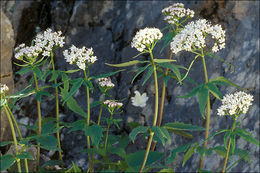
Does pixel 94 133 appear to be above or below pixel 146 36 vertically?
below

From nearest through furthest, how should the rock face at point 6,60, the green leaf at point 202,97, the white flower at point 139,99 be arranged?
the green leaf at point 202,97
the white flower at point 139,99
the rock face at point 6,60

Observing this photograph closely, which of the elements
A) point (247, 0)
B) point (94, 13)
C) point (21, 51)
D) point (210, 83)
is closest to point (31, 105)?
point (94, 13)

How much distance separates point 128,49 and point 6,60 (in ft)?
2.99

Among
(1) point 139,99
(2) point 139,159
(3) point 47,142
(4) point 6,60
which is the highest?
(4) point 6,60

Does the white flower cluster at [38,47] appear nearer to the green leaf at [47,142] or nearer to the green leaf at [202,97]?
the green leaf at [47,142]

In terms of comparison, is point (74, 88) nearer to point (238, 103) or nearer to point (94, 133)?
point (94, 133)

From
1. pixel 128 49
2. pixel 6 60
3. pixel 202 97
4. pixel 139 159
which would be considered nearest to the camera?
pixel 202 97

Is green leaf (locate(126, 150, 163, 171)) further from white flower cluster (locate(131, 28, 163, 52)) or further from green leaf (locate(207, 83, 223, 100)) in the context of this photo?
white flower cluster (locate(131, 28, 163, 52))

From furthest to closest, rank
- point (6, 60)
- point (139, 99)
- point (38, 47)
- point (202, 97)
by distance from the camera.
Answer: point (6, 60)
point (139, 99)
point (38, 47)
point (202, 97)

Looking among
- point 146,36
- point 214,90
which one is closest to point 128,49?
point 146,36

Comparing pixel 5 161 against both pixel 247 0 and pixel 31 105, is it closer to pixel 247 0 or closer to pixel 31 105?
pixel 31 105

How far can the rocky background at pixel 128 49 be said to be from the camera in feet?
7.55

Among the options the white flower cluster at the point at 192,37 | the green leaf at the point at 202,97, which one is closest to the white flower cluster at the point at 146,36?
the white flower cluster at the point at 192,37

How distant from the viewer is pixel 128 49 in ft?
7.93
